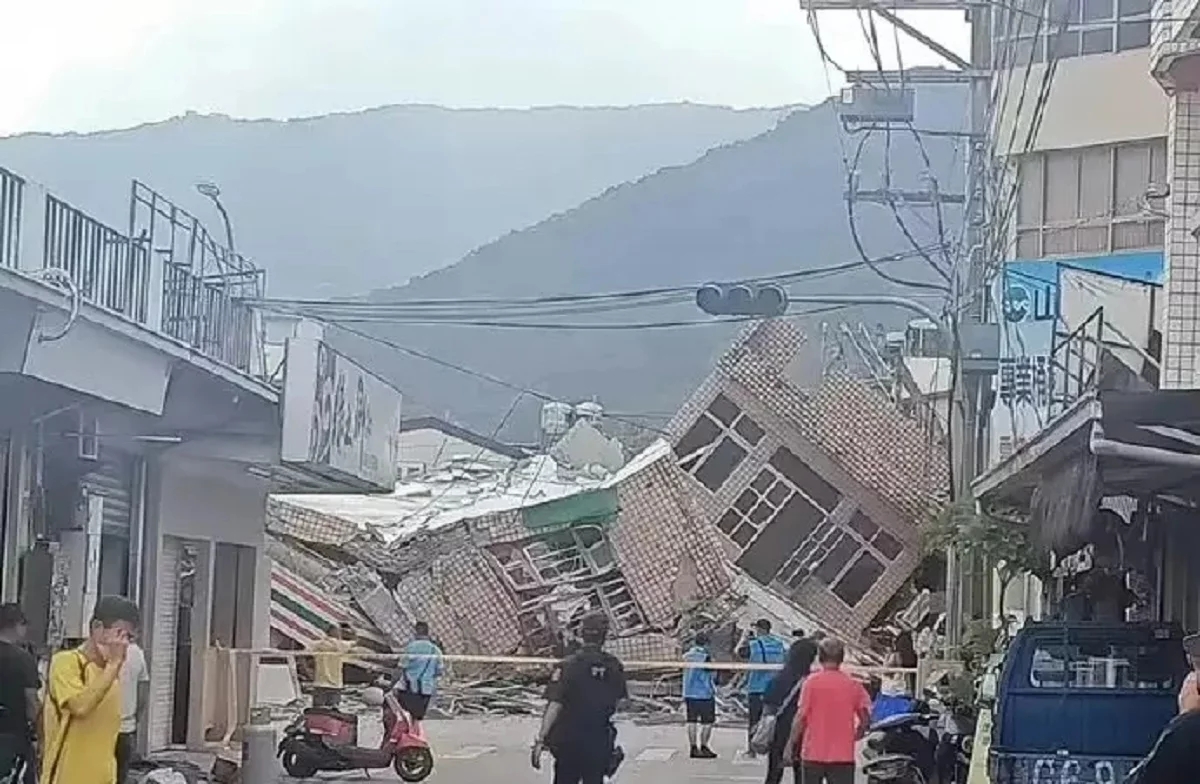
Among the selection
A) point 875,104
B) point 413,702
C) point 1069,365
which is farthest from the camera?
point 875,104

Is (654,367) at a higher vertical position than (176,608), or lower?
higher

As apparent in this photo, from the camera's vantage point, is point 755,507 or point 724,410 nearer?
point 724,410

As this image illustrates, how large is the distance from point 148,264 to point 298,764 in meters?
5.59

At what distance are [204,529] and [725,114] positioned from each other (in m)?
133

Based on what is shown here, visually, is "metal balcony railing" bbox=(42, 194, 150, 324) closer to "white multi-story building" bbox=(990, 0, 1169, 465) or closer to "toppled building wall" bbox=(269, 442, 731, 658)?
"white multi-story building" bbox=(990, 0, 1169, 465)

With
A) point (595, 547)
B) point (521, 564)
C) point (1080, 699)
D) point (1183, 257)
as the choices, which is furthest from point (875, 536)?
point (1080, 699)

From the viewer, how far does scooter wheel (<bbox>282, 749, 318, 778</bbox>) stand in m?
19.7

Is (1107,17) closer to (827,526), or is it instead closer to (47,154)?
(827,526)

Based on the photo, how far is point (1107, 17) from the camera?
86.4 feet

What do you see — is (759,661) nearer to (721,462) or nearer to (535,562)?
(535,562)

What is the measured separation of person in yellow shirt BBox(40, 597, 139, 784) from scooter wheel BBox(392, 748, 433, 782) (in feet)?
35.6

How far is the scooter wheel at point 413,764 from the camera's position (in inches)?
789

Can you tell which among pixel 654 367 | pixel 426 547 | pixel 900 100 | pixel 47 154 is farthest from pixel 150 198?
pixel 654 367

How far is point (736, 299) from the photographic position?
23766 mm
